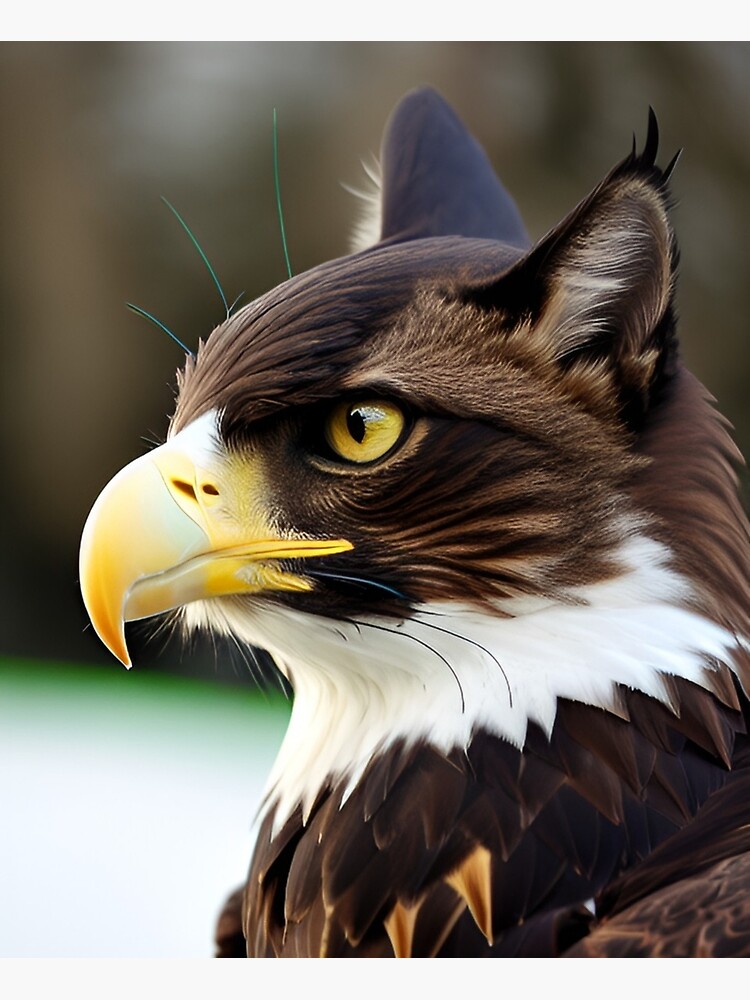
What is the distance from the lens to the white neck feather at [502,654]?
2.48ft

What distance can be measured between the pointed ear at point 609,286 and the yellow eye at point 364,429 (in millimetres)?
103

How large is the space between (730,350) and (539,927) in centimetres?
175

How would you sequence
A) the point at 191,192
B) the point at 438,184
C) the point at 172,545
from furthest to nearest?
1. the point at 191,192
2. the point at 438,184
3. the point at 172,545

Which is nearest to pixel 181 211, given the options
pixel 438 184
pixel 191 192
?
pixel 191 192

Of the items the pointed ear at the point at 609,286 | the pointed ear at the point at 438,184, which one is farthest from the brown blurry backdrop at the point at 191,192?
the pointed ear at the point at 609,286

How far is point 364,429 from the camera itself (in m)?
0.75

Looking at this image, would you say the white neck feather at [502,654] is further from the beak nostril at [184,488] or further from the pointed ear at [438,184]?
the pointed ear at [438,184]

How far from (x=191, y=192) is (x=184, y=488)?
77.7 inches

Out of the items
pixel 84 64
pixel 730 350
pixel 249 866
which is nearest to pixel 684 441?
pixel 249 866

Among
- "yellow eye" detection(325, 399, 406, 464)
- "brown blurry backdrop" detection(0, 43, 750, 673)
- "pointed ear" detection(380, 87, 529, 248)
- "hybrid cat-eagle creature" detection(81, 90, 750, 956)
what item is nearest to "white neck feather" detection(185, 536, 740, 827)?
"hybrid cat-eagle creature" detection(81, 90, 750, 956)

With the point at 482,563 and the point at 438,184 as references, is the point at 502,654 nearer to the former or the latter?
the point at 482,563

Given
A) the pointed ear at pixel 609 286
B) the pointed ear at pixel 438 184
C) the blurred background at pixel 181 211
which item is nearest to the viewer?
the pointed ear at pixel 609 286

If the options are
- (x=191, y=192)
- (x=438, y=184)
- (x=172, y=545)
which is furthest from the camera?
(x=191, y=192)

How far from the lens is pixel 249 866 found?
91cm
